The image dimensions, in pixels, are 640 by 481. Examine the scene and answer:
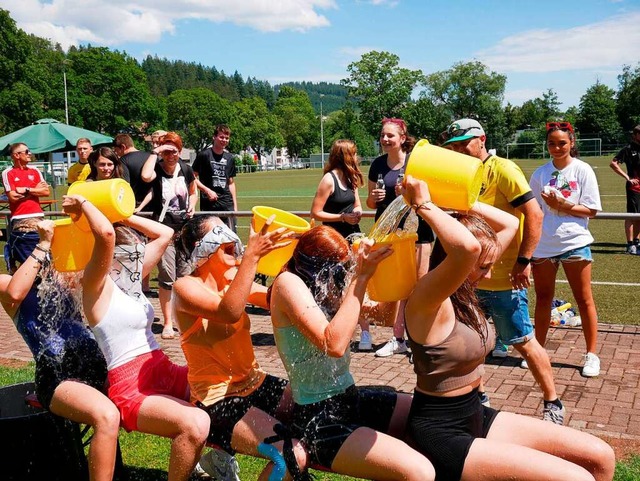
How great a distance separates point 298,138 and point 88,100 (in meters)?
58.1

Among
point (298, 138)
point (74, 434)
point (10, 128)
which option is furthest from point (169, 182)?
point (298, 138)

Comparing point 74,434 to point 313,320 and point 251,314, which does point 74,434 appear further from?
point 251,314

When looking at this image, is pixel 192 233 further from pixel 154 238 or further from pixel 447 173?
pixel 447 173

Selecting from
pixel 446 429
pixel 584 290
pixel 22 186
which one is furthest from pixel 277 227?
pixel 22 186

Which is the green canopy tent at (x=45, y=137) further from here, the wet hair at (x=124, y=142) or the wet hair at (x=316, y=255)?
the wet hair at (x=316, y=255)

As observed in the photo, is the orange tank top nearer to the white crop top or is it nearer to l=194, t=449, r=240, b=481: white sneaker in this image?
the white crop top

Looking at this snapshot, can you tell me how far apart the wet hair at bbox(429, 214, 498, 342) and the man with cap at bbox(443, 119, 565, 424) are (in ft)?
4.59

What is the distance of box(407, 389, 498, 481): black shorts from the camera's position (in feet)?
8.66

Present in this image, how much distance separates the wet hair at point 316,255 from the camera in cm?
298

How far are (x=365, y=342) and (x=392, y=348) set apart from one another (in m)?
0.27

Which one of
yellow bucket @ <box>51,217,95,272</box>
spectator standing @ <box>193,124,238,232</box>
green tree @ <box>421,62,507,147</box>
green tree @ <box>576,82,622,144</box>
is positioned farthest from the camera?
green tree @ <box>421,62,507,147</box>

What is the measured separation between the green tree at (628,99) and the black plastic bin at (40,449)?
90276 millimetres

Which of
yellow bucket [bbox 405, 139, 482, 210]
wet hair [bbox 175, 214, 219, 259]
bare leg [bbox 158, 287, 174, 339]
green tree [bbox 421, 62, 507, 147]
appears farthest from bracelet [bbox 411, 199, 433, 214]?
green tree [bbox 421, 62, 507, 147]

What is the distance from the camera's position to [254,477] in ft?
12.7
